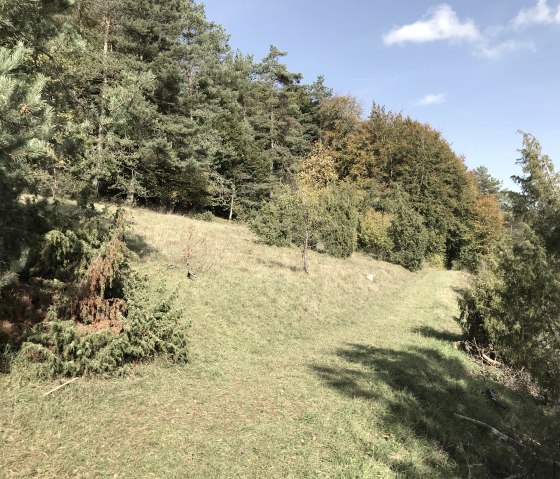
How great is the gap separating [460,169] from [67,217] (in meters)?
50.6

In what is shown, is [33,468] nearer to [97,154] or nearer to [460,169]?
[97,154]

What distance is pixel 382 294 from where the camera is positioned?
801 inches

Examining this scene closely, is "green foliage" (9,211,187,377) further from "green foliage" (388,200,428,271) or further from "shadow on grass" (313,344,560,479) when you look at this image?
"green foliage" (388,200,428,271)

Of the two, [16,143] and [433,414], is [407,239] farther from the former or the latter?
[16,143]

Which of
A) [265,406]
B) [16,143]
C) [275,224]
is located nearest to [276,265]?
[275,224]

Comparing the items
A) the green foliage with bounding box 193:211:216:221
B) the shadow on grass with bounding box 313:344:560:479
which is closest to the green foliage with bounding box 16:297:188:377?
the shadow on grass with bounding box 313:344:560:479

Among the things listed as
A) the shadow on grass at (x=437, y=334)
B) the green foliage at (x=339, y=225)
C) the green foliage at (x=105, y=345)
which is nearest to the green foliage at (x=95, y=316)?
the green foliage at (x=105, y=345)

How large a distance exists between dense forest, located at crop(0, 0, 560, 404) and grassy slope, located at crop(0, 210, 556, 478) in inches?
40.3

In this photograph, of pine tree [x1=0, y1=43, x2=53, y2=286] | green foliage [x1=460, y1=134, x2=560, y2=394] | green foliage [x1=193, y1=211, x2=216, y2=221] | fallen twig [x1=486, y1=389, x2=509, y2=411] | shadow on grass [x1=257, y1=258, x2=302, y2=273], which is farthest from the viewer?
green foliage [x1=193, y1=211, x2=216, y2=221]

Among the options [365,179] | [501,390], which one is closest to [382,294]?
[501,390]

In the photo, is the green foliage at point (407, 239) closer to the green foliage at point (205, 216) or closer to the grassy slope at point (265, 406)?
the green foliage at point (205, 216)

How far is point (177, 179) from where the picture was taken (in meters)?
31.7

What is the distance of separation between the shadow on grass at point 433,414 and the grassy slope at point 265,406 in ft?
0.12

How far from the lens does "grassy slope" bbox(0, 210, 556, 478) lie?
5.04 metres
